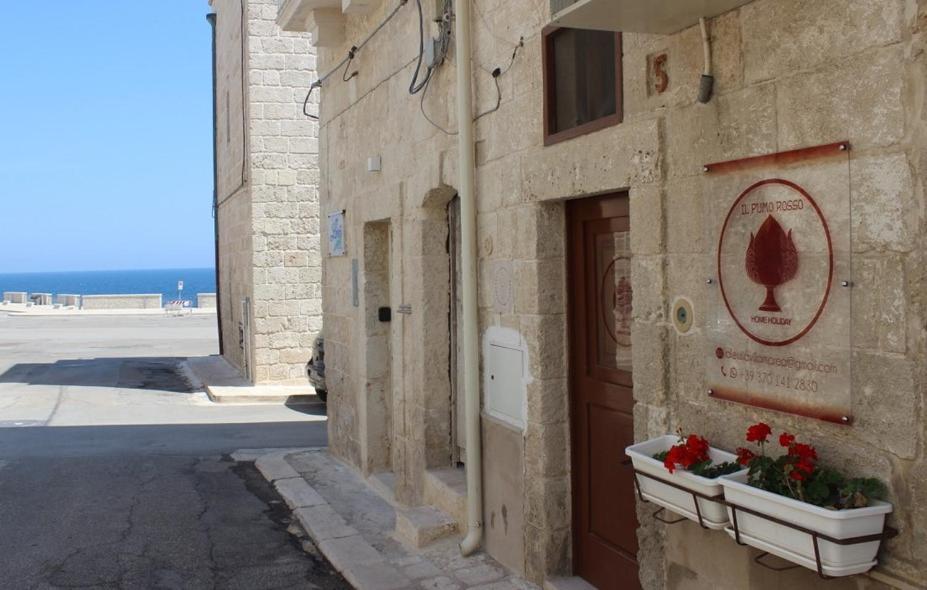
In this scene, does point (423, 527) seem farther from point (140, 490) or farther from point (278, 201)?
point (278, 201)

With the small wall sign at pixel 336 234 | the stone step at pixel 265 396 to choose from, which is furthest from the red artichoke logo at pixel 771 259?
the stone step at pixel 265 396

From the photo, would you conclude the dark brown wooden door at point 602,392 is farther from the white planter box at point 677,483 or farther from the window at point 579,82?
the white planter box at point 677,483

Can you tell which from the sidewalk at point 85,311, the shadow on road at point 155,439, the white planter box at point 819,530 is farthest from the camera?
the sidewalk at point 85,311

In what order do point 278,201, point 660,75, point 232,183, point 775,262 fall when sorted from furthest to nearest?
point 232,183 < point 278,201 < point 660,75 < point 775,262

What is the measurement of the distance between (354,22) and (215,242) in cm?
1327

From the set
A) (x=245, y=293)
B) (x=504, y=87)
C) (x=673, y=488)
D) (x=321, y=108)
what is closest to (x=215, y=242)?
(x=245, y=293)

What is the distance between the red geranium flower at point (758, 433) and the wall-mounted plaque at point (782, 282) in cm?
14

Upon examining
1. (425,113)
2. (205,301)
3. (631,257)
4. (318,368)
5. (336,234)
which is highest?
(425,113)

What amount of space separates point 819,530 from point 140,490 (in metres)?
6.48

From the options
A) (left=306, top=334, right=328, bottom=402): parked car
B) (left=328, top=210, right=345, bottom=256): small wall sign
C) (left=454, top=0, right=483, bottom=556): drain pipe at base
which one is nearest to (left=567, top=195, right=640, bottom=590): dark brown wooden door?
(left=454, top=0, right=483, bottom=556): drain pipe at base

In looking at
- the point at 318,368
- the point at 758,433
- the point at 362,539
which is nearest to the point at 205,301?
the point at 318,368

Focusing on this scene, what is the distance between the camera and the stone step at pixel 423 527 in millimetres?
5988

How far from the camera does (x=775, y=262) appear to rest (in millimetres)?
3260

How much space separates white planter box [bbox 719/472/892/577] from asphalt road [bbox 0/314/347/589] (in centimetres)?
330
